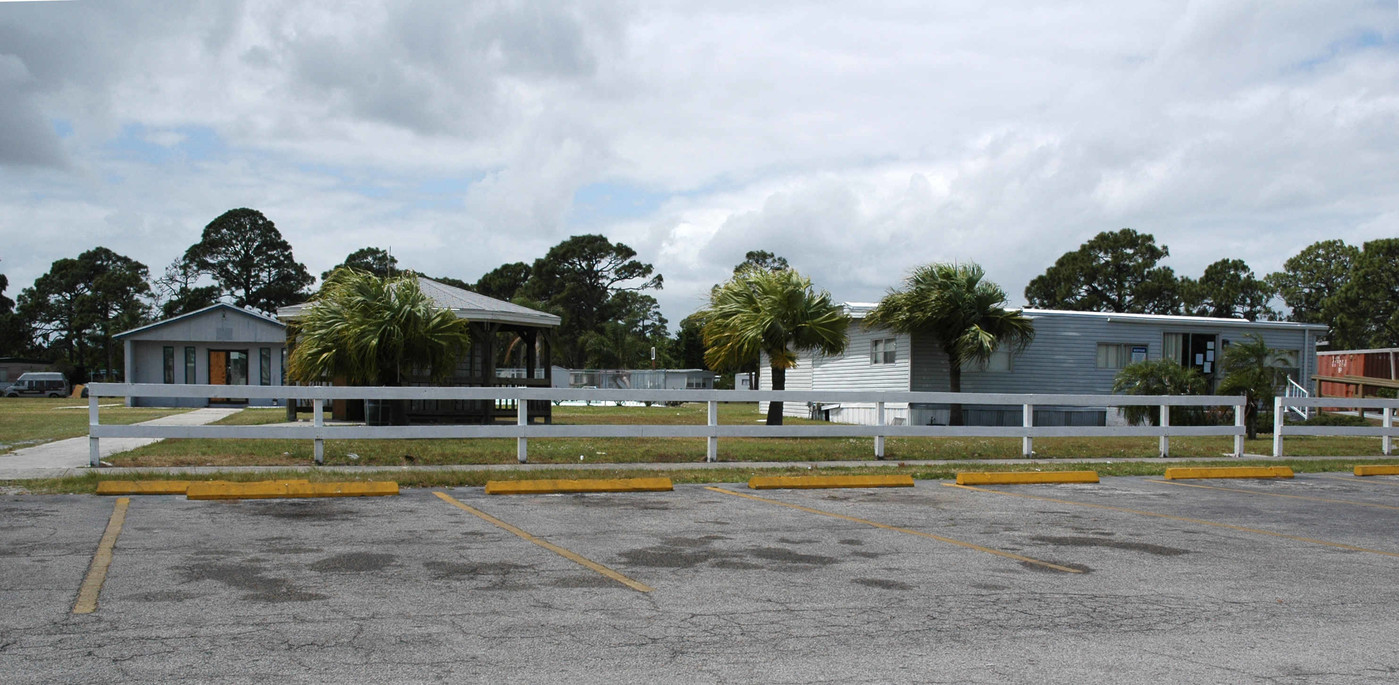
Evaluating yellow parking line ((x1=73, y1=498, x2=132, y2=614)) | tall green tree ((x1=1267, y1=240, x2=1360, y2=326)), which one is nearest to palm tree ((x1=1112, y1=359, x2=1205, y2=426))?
yellow parking line ((x1=73, y1=498, x2=132, y2=614))

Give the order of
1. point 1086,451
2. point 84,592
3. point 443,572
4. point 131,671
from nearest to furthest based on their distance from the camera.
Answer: point 131,671, point 84,592, point 443,572, point 1086,451

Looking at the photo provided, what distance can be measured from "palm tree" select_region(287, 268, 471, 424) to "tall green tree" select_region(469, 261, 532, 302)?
6524 centimetres

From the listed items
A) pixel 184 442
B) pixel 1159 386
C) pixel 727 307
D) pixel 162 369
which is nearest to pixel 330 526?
pixel 184 442

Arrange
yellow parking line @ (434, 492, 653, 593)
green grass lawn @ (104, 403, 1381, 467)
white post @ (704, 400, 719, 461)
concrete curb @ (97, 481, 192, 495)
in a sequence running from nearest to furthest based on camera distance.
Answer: yellow parking line @ (434, 492, 653, 593) → concrete curb @ (97, 481, 192, 495) → green grass lawn @ (104, 403, 1381, 467) → white post @ (704, 400, 719, 461)

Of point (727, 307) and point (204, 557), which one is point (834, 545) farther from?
point (727, 307)

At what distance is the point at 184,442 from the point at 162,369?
84.4 feet

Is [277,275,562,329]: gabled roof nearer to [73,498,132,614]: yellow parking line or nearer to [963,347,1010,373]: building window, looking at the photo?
[963,347,1010,373]: building window

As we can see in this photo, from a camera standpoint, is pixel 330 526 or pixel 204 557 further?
pixel 330 526

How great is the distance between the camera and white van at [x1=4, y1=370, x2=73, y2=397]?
61.0 meters

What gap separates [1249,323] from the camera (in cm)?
3372

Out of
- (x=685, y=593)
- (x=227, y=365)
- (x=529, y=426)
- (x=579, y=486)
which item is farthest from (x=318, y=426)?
(x=227, y=365)

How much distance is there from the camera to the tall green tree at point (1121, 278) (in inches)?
2783

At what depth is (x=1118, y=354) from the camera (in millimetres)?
32688

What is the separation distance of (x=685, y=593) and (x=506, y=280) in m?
82.1
